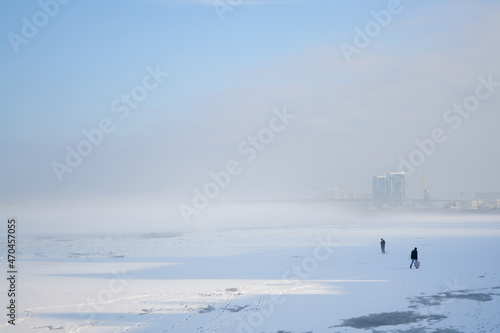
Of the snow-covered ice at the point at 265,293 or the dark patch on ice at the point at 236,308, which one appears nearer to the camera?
the snow-covered ice at the point at 265,293

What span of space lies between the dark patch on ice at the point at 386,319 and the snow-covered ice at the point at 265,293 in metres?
0.03

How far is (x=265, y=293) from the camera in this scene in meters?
16.1

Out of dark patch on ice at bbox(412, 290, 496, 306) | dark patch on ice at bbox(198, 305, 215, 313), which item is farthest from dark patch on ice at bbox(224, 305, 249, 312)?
dark patch on ice at bbox(412, 290, 496, 306)

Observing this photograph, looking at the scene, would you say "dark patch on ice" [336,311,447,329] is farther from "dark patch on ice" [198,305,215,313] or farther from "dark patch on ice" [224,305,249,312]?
"dark patch on ice" [198,305,215,313]

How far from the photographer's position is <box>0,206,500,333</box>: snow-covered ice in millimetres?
12156

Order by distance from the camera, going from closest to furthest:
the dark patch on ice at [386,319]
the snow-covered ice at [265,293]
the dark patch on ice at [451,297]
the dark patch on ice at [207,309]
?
the dark patch on ice at [386,319] → the snow-covered ice at [265,293] → the dark patch on ice at [207,309] → the dark patch on ice at [451,297]

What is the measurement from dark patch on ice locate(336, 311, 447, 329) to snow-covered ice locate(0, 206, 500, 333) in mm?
27

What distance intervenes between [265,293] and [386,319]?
Answer: 16.6 feet

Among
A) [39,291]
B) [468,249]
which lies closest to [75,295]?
[39,291]

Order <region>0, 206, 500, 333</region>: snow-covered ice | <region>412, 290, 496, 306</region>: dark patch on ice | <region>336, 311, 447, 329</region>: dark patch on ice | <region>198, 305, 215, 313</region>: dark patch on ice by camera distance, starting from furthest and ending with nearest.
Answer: <region>412, 290, 496, 306</region>: dark patch on ice < <region>198, 305, 215, 313</region>: dark patch on ice < <region>0, 206, 500, 333</region>: snow-covered ice < <region>336, 311, 447, 329</region>: dark patch on ice

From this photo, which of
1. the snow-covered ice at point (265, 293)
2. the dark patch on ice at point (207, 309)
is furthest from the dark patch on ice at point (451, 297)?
the dark patch on ice at point (207, 309)

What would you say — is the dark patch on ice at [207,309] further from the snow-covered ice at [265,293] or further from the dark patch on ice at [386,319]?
the dark patch on ice at [386,319]

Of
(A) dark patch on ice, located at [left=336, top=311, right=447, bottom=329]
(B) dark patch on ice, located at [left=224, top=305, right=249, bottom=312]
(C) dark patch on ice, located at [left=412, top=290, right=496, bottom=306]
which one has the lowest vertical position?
(A) dark patch on ice, located at [left=336, top=311, right=447, bottom=329]

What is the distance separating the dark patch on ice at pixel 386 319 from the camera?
1180cm
